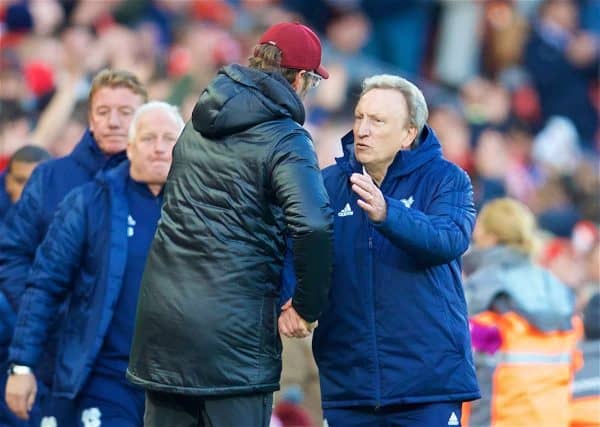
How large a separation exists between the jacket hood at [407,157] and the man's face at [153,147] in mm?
1056

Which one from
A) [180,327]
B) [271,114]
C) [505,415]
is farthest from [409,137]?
[505,415]

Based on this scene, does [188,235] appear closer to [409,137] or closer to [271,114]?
[271,114]

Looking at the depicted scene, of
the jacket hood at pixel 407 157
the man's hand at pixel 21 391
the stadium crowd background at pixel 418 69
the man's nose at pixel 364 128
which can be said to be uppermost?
the stadium crowd background at pixel 418 69

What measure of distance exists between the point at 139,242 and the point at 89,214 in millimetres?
264

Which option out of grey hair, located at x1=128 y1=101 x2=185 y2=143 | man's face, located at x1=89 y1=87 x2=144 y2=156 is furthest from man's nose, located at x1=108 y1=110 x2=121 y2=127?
grey hair, located at x1=128 y1=101 x2=185 y2=143

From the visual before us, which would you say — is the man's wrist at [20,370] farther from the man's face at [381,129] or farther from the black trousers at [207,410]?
the man's face at [381,129]

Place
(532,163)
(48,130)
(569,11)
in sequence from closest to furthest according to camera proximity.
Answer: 1. (48,130)
2. (532,163)
3. (569,11)

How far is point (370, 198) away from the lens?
19.6 ft

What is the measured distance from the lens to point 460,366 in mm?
6355

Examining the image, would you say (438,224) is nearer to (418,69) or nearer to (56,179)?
(56,179)

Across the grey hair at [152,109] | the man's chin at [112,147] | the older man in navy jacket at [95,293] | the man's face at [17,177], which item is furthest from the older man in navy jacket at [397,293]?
the man's face at [17,177]

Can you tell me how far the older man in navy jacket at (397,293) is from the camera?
6.29 m

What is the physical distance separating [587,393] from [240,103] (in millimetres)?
3750

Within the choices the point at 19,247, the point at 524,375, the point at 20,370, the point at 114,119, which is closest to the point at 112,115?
the point at 114,119
